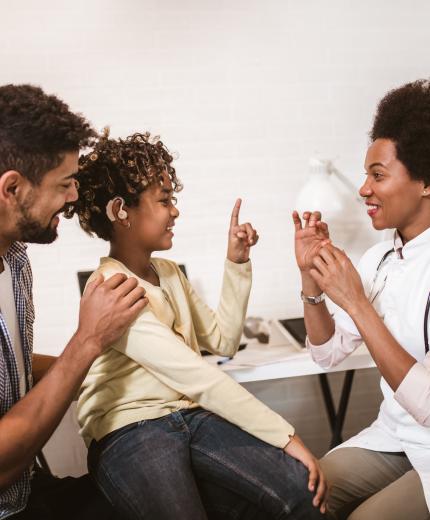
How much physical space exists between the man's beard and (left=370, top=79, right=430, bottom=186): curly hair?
0.90 meters

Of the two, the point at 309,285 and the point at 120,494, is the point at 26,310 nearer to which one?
the point at 120,494

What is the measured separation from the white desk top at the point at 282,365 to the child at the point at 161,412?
0.42 m

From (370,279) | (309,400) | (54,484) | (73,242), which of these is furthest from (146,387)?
(309,400)

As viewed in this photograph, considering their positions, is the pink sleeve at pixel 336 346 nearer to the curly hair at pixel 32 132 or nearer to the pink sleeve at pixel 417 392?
the pink sleeve at pixel 417 392

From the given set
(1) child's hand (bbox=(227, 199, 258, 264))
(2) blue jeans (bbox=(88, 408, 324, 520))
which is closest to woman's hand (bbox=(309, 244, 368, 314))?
(1) child's hand (bbox=(227, 199, 258, 264))

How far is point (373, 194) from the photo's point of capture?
1521 millimetres

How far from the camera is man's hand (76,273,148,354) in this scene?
1.24 m

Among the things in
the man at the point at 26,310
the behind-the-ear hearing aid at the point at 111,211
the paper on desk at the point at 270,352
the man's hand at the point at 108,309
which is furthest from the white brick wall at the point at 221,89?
the man's hand at the point at 108,309

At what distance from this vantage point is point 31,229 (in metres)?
1.27

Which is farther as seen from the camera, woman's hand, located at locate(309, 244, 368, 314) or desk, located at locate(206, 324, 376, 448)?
desk, located at locate(206, 324, 376, 448)

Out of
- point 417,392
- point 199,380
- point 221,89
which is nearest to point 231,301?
point 199,380

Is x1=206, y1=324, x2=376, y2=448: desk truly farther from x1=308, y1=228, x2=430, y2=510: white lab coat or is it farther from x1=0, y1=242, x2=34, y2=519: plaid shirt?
x1=0, y1=242, x2=34, y2=519: plaid shirt

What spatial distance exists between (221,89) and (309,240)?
1.18 meters

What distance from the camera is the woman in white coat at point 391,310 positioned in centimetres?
131
